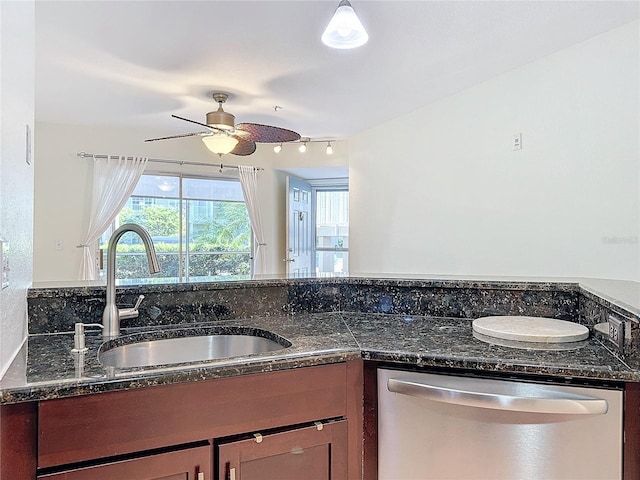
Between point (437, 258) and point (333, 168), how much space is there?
229 centimetres

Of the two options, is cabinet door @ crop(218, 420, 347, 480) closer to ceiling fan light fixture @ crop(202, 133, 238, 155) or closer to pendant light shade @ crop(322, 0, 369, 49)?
pendant light shade @ crop(322, 0, 369, 49)

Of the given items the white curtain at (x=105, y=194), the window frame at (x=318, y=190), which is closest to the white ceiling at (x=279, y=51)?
the white curtain at (x=105, y=194)

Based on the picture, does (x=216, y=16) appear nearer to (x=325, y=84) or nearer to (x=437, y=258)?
(x=325, y=84)

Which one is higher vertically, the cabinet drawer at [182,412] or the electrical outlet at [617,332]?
the electrical outlet at [617,332]

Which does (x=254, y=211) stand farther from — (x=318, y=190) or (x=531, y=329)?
(x=531, y=329)

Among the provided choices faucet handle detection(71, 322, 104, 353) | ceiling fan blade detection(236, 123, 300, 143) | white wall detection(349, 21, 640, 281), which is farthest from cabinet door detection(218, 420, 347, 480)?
ceiling fan blade detection(236, 123, 300, 143)

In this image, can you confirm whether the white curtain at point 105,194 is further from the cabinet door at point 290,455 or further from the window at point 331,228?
the cabinet door at point 290,455

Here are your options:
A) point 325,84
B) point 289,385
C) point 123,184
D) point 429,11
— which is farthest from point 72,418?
point 123,184

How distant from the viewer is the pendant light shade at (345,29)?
1574 millimetres

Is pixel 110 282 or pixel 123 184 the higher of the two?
pixel 123 184

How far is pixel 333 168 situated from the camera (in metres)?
5.48

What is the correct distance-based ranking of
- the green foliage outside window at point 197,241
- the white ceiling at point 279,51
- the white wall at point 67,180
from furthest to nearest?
the green foliage outside window at point 197,241
the white wall at point 67,180
the white ceiling at point 279,51

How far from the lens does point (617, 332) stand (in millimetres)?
1104

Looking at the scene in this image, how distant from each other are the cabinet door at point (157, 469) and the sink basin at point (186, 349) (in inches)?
14.1
